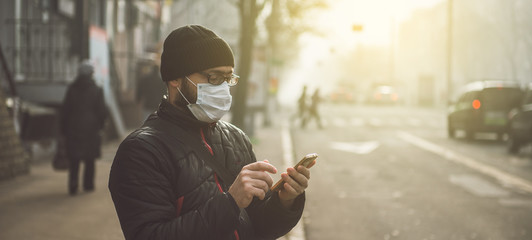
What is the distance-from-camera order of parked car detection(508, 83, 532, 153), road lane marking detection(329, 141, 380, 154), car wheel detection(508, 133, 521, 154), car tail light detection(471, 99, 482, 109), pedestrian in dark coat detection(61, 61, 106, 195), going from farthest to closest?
car tail light detection(471, 99, 482, 109)
road lane marking detection(329, 141, 380, 154)
car wheel detection(508, 133, 521, 154)
parked car detection(508, 83, 532, 153)
pedestrian in dark coat detection(61, 61, 106, 195)

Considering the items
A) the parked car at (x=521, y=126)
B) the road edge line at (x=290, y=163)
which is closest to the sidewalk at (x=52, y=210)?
the road edge line at (x=290, y=163)

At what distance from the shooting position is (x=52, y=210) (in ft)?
26.0

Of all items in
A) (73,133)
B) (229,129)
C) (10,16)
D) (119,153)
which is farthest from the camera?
(10,16)

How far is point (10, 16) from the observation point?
14.7 meters

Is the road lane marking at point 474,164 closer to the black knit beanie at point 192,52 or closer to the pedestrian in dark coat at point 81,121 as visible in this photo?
the pedestrian in dark coat at point 81,121

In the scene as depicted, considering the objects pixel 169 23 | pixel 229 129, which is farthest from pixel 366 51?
pixel 229 129

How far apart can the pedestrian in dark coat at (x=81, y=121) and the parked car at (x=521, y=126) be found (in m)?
9.84

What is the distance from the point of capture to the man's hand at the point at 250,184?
231 centimetres

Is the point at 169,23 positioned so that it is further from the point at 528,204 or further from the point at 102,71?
the point at 528,204

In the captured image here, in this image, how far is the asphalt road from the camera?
25.1 feet

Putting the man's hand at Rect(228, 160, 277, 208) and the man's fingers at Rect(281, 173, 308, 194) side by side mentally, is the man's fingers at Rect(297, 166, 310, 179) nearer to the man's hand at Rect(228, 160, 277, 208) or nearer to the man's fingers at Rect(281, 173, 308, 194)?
the man's fingers at Rect(281, 173, 308, 194)

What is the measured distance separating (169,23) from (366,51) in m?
73.2

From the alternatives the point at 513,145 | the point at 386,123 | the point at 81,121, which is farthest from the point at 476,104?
the point at 81,121

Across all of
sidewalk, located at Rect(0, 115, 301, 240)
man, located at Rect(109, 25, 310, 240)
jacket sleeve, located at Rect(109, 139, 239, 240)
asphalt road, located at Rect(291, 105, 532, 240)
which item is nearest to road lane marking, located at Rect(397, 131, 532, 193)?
asphalt road, located at Rect(291, 105, 532, 240)
